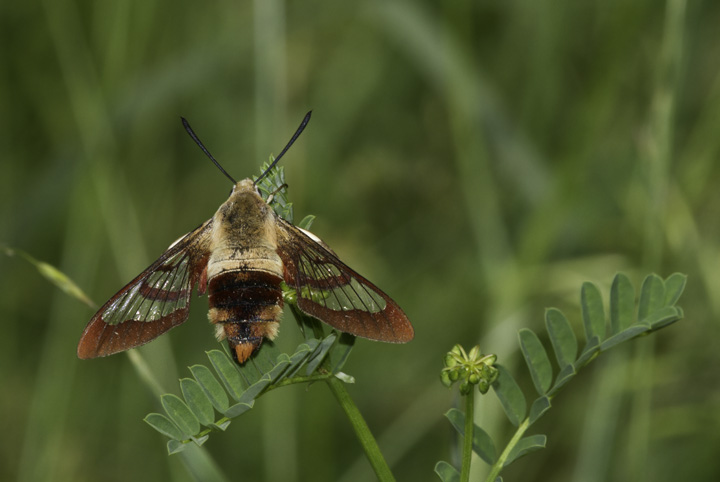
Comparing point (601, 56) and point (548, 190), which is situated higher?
point (601, 56)

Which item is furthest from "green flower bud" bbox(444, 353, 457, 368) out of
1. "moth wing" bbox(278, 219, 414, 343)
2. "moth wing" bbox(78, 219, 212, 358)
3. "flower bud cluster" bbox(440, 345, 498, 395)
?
"moth wing" bbox(78, 219, 212, 358)

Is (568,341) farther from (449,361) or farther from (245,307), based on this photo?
(245,307)

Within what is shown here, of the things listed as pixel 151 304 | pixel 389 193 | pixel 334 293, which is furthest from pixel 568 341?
pixel 389 193

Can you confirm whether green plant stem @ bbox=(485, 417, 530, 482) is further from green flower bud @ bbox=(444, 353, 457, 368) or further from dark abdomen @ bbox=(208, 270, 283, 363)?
dark abdomen @ bbox=(208, 270, 283, 363)

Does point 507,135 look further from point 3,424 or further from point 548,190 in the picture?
point 3,424

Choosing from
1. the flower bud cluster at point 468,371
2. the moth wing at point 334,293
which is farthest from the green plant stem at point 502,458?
the moth wing at point 334,293

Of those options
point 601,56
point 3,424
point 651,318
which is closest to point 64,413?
point 3,424

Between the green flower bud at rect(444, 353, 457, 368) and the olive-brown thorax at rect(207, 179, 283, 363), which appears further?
the olive-brown thorax at rect(207, 179, 283, 363)
